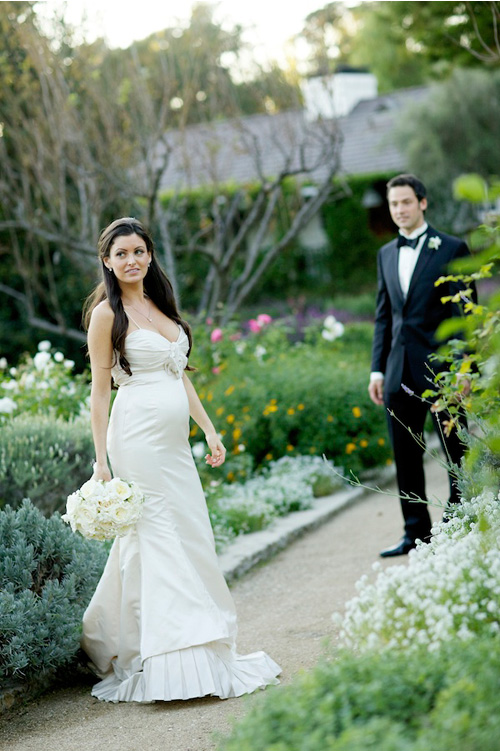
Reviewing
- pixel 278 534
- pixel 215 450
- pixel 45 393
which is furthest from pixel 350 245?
pixel 215 450

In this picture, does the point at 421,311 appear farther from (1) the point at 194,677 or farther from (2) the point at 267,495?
(1) the point at 194,677

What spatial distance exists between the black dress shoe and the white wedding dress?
188cm

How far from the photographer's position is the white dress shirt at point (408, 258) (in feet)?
18.0

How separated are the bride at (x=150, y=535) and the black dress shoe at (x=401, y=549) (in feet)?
6.23

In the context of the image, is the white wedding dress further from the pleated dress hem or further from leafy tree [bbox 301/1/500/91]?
leafy tree [bbox 301/1/500/91]

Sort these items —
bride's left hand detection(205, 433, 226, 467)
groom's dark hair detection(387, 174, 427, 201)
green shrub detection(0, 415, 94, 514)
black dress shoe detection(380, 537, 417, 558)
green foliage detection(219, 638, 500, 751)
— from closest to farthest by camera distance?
green foliage detection(219, 638, 500, 751)
bride's left hand detection(205, 433, 226, 467)
groom's dark hair detection(387, 174, 427, 201)
green shrub detection(0, 415, 94, 514)
black dress shoe detection(380, 537, 417, 558)

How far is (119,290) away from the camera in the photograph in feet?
13.4

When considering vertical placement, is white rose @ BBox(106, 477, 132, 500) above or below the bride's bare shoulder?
below

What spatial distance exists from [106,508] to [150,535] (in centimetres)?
29

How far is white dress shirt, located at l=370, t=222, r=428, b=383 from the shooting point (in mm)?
5473

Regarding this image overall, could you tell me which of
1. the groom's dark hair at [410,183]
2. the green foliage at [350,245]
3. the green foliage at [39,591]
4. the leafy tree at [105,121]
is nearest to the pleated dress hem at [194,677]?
the green foliage at [39,591]

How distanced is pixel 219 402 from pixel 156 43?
194 inches

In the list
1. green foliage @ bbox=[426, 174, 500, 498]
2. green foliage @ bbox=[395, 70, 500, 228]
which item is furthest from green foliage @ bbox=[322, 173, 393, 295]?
green foliage @ bbox=[426, 174, 500, 498]

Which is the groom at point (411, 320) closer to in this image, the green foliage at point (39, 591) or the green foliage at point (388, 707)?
the green foliage at point (39, 591)
